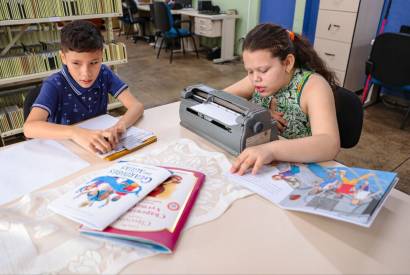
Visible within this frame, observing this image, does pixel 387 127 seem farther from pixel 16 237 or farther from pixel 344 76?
pixel 16 237

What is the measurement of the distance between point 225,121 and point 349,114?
1.90 ft

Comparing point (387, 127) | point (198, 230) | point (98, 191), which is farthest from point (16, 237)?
point (387, 127)

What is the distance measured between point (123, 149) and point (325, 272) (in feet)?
2.40

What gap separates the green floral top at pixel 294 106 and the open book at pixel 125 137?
0.55 metres

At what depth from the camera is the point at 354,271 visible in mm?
639

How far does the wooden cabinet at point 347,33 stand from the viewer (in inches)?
136

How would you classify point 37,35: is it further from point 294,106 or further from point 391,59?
point 391,59

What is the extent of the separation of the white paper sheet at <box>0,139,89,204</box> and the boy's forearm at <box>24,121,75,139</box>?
0.03m

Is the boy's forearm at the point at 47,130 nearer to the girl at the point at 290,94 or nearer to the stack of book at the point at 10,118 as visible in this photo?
the girl at the point at 290,94

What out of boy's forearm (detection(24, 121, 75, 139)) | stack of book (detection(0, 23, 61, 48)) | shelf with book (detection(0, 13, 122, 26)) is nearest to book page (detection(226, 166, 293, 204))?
boy's forearm (detection(24, 121, 75, 139))

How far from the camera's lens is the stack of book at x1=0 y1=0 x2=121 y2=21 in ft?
8.08

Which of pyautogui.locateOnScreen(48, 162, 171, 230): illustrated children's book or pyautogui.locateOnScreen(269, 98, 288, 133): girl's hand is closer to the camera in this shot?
pyautogui.locateOnScreen(48, 162, 171, 230): illustrated children's book

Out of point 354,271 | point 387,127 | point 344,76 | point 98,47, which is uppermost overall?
point 98,47

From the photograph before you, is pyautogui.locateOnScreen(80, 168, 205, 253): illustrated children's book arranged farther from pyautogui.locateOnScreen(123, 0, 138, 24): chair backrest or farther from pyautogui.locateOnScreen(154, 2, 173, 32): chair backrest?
pyautogui.locateOnScreen(123, 0, 138, 24): chair backrest
